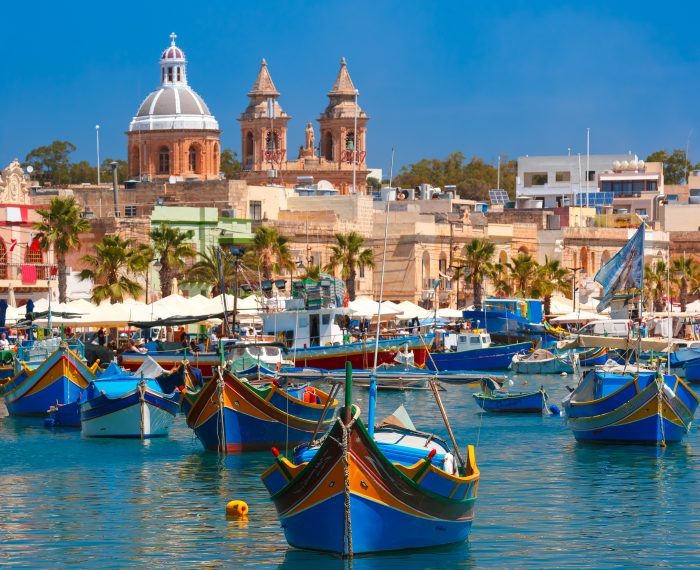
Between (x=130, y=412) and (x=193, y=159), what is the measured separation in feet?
240

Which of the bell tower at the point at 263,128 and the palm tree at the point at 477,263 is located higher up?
the bell tower at the point at 263,128

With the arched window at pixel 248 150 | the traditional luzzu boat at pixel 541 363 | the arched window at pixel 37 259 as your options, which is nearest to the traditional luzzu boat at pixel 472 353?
→ the traditional luzzu boat at pixel 541 363

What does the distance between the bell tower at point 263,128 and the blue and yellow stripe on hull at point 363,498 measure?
112 m

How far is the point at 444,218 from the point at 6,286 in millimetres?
33771

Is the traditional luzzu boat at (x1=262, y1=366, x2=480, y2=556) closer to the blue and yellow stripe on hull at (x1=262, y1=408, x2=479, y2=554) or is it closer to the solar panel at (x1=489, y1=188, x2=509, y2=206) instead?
the blue and yellow stripe on hull at (x1=262, y1=408, x2=479, y2=554)

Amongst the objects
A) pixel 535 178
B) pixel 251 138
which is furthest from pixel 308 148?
pixel 535 178

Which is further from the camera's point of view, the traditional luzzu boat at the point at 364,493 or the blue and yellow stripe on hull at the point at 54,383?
the blue and yellow stripe on hull at the point at 54,383

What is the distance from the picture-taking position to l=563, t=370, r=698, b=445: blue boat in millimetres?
38844

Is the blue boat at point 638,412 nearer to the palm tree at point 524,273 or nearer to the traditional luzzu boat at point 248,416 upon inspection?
the traditional luzzu boat at point 248,416

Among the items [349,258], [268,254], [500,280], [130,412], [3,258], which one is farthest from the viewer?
[500,280]

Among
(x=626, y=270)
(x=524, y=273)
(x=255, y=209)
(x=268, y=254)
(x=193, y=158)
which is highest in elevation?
(x=193, y=158)

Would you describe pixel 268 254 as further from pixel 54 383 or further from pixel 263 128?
pixel 263 128

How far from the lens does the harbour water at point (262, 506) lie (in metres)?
25.5

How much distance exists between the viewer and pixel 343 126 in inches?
5246
